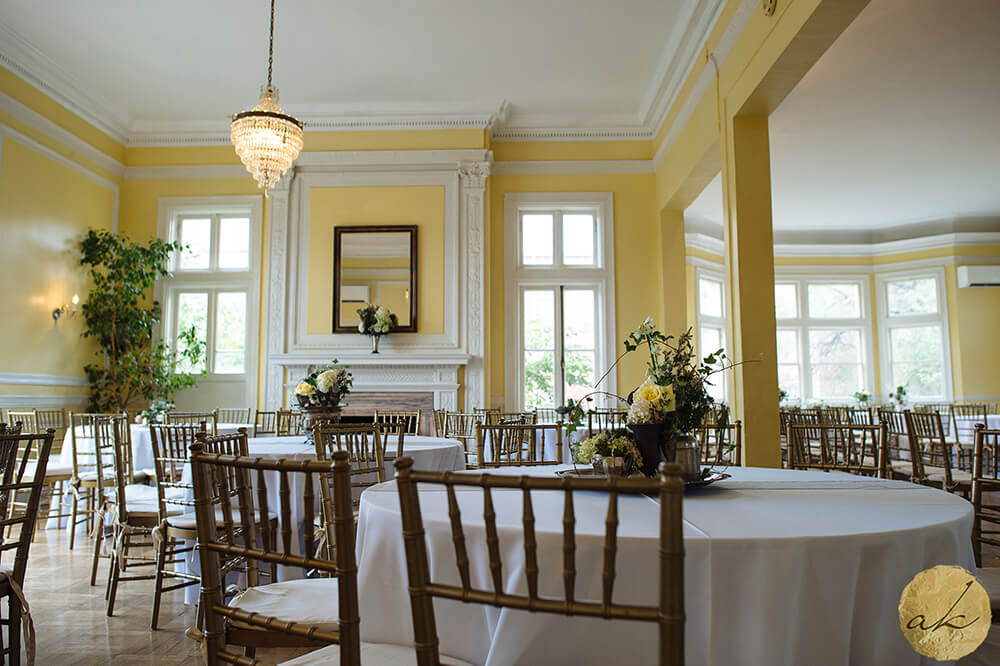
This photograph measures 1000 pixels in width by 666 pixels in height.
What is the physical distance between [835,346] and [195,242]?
1036 centimetres

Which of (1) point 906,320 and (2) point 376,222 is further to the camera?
(1) point 906,320

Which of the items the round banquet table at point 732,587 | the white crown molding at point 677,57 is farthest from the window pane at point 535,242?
the round banquet table at point 732,587

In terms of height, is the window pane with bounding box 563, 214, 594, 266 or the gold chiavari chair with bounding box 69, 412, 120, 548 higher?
the window pane with bounding box 563, 214, 594, 266

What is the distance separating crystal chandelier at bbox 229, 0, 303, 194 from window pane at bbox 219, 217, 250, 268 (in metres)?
3.03

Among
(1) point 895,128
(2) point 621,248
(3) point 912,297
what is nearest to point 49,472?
(2) point 621,248

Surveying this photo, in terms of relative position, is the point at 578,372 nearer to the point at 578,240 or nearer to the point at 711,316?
the point at 578,240

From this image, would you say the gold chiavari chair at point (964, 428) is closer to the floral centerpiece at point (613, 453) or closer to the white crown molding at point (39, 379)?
the floral centerpiece at point (613, 453)

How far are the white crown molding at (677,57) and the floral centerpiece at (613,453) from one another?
465 centimetres

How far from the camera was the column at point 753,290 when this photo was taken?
500 centimetres

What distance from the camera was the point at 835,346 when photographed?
39.4ft

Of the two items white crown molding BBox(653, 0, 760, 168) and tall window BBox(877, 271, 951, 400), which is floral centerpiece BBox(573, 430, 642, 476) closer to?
white crown molding BBox(653, 0, 760, 168)

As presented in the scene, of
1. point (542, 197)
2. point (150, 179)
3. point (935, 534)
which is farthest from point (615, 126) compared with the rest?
point (935, 534)

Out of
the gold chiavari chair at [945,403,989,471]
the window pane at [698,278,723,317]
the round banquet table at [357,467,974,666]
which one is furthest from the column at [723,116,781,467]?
the window pane at [698,278,723,317]

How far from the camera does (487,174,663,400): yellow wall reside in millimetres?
8109
